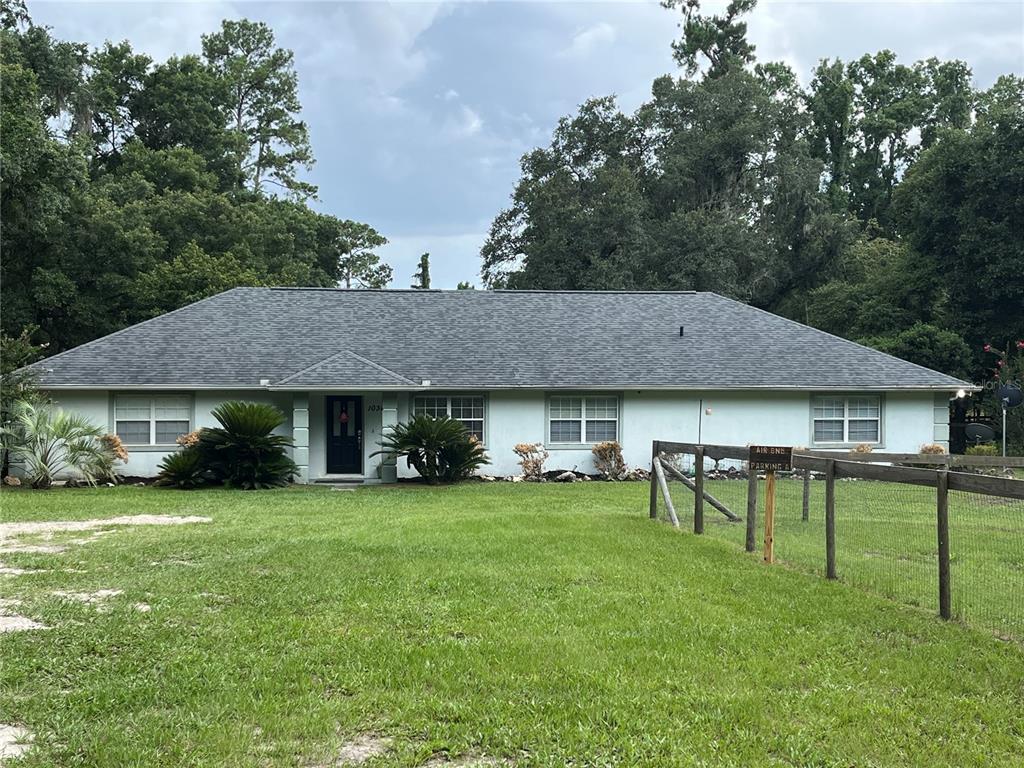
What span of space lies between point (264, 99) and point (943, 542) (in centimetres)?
4741

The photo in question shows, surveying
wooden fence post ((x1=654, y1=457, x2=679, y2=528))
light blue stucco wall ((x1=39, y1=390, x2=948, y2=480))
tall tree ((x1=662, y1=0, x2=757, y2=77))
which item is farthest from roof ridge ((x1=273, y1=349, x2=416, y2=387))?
tall tree ((x1=662, y1=0, x2=757, y2=77))

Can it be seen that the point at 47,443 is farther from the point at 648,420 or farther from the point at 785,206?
the point at 785,206

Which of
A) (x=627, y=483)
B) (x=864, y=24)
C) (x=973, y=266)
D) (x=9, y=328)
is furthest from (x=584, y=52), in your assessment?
(x=9, y=328)

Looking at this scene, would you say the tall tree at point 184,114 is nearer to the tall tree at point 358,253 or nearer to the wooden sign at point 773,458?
the tall tree at point 358,253

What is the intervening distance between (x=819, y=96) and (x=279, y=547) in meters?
49.7

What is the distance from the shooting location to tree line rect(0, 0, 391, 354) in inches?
962

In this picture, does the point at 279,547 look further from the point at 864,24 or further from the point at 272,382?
the point at 864,24

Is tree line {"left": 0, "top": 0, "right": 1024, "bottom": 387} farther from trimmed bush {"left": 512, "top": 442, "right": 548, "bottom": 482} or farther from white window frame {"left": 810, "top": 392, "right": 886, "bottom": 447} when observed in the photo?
trimmed bush {"left": 512, "top": 442, "right": 548, "bottom": 482}

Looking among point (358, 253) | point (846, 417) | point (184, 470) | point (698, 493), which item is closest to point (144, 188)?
point (358, 253)

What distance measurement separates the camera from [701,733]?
3887 millimetres

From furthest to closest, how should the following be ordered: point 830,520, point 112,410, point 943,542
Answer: point 112,410 → point 830,520 → point 943,542

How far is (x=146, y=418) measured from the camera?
19047 mm

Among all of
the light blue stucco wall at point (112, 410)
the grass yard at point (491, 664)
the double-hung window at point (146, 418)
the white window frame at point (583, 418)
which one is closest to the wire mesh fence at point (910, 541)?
the grass yard at point (491, 664)

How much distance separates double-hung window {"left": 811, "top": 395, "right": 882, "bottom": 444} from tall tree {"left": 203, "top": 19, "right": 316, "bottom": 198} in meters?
35.1
